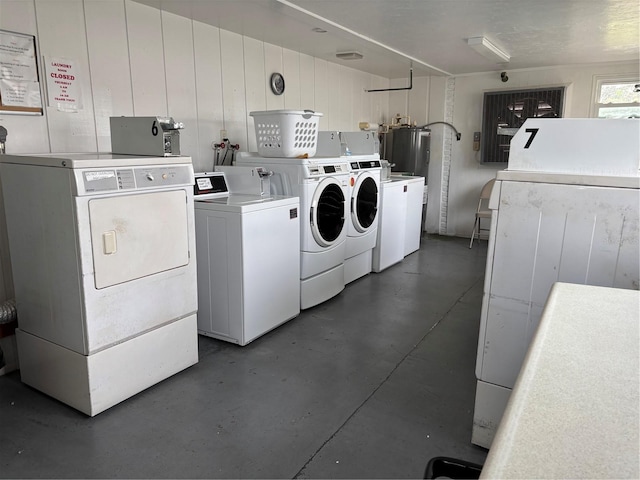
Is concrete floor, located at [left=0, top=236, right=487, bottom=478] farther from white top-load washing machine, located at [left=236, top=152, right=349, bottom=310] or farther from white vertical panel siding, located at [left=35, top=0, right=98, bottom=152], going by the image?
white vertical panel siding, located at [left=35, top=0, right=98, bottom=152]

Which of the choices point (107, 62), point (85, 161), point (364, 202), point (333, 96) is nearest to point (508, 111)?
point (333, 96)

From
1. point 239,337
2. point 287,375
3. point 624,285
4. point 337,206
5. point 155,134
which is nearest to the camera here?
point 624,285

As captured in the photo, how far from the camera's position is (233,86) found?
407cm

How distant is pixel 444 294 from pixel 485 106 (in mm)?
3185

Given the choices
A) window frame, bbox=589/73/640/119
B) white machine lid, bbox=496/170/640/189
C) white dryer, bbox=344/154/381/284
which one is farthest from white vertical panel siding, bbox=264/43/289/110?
window frame, bbox=589/73/640/119

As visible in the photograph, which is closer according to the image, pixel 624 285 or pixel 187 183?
pixel 624 285

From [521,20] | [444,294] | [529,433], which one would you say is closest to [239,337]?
[444,294]

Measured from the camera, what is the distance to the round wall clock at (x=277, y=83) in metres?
4.52

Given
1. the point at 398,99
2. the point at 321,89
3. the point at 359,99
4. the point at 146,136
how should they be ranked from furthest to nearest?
the point at 398,99
the point at 359,99
the point at 321,89
the point at 146,136

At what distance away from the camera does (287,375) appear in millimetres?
2695

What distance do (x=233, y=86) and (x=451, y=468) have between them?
373 centimetres

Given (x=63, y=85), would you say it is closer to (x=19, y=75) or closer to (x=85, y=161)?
(x=19, y=75)

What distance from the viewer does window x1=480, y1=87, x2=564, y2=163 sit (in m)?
5.64

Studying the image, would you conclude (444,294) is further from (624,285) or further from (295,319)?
(624,285)
